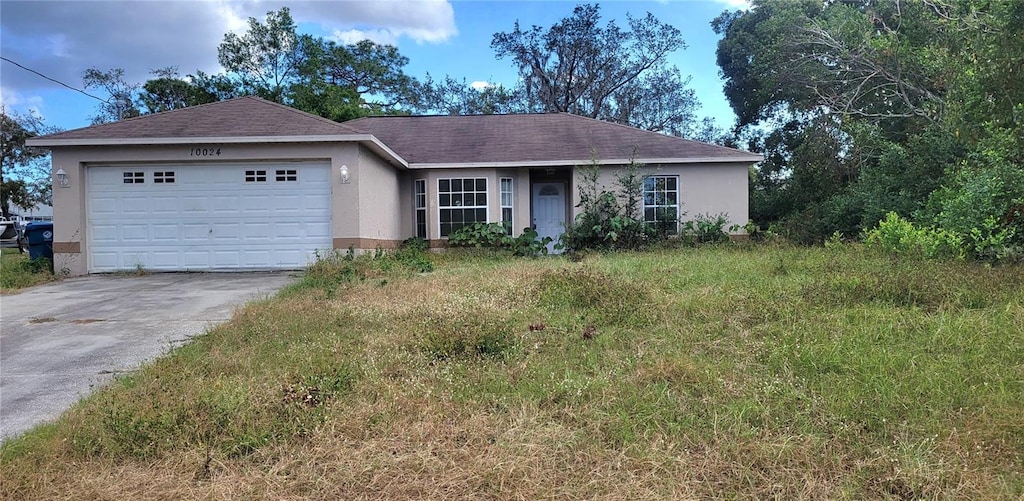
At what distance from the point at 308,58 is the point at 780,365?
31.2m

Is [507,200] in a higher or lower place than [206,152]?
lower

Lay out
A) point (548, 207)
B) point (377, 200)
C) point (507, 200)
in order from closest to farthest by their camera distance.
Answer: point (377, 200)
point (507, 200)
point (548, 207)

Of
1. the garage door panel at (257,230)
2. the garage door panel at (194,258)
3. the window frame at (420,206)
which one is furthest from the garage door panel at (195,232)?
the window frame at (420,206)

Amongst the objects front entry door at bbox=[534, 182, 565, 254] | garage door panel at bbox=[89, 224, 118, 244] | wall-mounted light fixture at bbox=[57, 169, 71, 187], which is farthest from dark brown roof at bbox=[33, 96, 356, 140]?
front entry door at bbox=[534, 182, 565, 254]

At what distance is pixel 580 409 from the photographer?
3.34 m

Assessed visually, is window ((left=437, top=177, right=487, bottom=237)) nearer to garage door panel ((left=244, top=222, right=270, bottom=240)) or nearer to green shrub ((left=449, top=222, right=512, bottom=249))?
green shrub ((left=449, top=222, right=512, bottom=249))

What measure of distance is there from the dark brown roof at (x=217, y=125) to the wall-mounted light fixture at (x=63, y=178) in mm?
632

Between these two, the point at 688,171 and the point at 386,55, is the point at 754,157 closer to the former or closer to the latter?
the point at 688,171

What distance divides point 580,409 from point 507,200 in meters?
11.5

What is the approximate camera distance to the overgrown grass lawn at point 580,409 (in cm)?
267

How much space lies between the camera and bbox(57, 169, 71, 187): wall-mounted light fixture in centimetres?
1068

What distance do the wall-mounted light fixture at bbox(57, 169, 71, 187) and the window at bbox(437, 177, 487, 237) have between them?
7.52 meters

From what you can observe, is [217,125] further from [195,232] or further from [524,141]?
[524,141]

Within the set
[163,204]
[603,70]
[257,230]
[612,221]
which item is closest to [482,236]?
[612,221]
